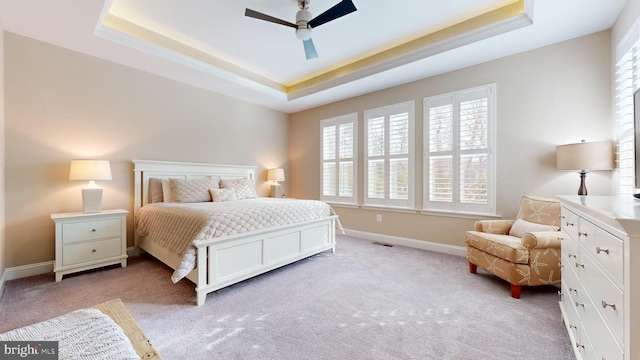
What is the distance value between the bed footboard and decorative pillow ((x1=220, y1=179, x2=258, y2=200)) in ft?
4.54

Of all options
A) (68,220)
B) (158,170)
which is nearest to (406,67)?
(158,170)

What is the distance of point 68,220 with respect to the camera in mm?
2680

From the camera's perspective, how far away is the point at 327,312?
2.07 m

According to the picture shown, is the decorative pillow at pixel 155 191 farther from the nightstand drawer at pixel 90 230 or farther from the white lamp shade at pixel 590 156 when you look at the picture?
the white lamp shade at pixel 590 156

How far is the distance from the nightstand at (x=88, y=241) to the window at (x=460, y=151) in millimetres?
4216

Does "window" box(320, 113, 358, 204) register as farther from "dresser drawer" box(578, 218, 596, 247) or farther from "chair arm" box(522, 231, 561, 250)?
"dresser drawer" box(578, 218, 596, 247)

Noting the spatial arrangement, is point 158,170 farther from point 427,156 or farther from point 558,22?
point 558,22

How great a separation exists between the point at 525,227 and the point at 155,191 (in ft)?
15.4

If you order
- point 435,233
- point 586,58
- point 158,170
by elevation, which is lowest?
point 435,233

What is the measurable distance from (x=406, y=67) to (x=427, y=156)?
1.34 metres

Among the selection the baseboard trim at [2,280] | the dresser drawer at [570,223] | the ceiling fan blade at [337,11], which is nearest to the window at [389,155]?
the ceiling fan blade at [337,11]

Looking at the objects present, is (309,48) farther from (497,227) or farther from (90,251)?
(90,251)

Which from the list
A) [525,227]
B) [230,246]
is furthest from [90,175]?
[525,227]

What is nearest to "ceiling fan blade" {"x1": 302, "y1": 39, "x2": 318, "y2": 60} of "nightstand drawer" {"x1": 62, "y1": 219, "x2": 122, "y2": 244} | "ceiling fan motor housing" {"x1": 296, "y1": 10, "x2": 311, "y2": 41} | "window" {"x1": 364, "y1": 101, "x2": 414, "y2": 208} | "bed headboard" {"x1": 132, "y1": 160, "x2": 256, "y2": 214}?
"ceiling fan motor housing" {"x1": 296, "y1": 10, "x2": 311, "y2": 41}
